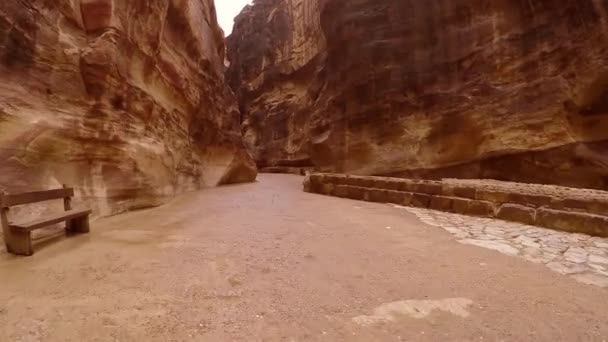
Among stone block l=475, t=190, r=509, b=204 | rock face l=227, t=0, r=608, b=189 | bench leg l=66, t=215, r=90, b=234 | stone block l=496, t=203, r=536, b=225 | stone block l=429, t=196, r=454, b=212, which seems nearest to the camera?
bench leg l=66, t=215, r=90, b=234

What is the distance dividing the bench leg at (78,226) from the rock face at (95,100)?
759mm

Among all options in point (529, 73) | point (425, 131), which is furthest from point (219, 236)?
point (529, 73)

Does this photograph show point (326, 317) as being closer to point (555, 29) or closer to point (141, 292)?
point (141, 292)

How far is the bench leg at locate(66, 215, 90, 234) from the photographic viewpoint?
405 cm

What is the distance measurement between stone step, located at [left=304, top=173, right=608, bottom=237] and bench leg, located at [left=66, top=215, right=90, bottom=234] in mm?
6018

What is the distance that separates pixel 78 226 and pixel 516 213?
22.4ft

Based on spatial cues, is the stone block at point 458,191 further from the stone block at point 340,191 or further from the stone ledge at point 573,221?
the stone block at point 340,191

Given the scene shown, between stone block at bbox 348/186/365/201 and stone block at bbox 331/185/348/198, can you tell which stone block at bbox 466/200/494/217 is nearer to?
stone block at bbox 348/186/365/201

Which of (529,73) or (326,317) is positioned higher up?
(529,73)

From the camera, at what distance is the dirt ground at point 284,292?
186cm

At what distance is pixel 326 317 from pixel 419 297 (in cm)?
82

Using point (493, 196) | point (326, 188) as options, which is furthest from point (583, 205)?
point (326, 188)

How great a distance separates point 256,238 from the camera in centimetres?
400

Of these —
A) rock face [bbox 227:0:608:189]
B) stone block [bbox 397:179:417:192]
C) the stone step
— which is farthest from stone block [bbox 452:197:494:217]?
rock face [bbox 227:0:608:189]
